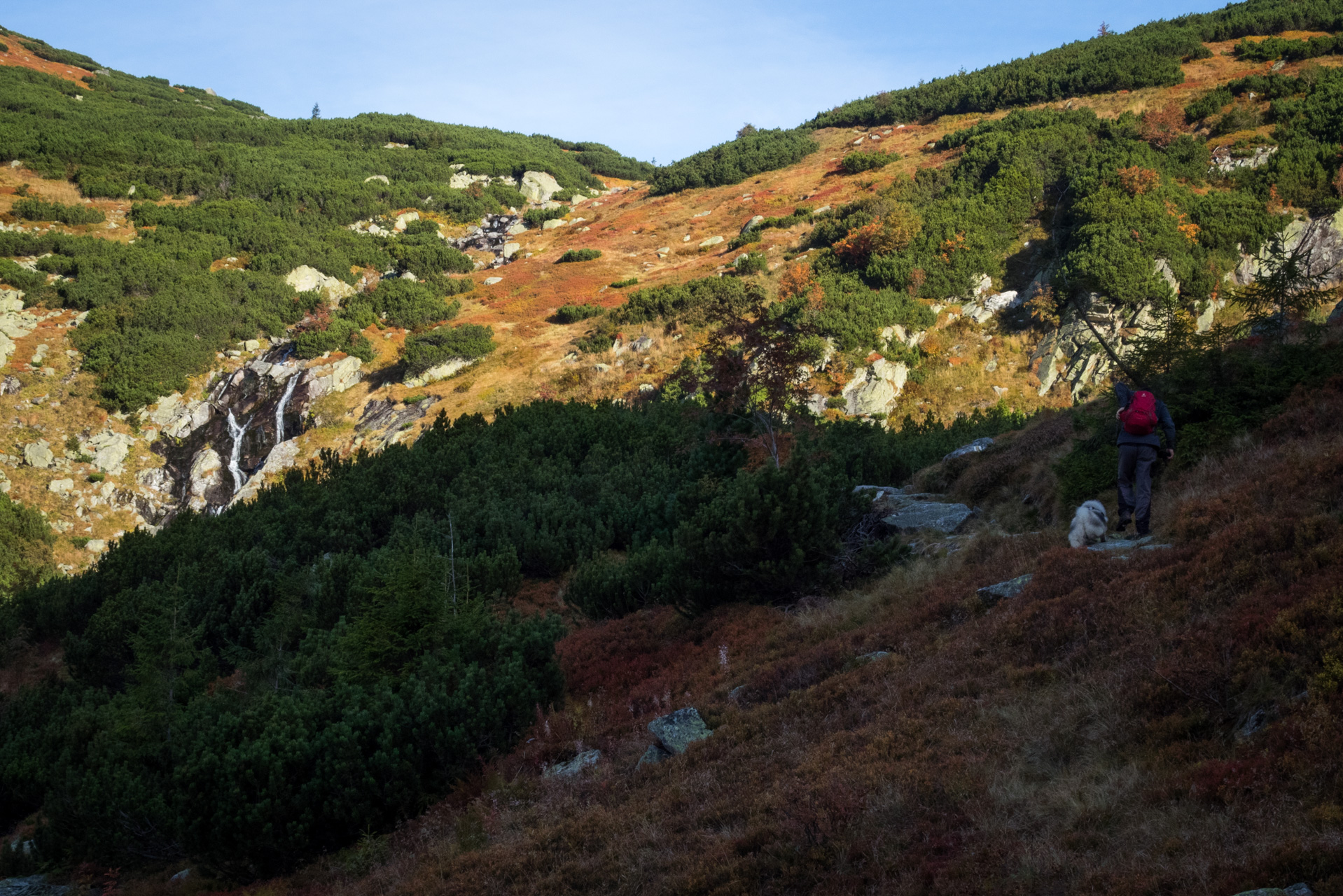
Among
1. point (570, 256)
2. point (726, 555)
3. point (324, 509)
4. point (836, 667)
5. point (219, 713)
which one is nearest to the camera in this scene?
point (836, 667)

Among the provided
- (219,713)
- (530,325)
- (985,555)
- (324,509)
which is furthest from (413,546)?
(530,325)

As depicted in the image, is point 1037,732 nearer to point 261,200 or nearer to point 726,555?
point 726,555

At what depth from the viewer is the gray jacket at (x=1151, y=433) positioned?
801 cm

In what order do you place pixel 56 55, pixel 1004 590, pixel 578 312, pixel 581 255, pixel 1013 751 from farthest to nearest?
pixel 56 55 < pixel 581 255 < pixel 578 312 < pixel 1004 590 < pixel 1013 751

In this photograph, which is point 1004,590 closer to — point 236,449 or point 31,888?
point 31,888

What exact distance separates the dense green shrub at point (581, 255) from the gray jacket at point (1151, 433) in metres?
38.4

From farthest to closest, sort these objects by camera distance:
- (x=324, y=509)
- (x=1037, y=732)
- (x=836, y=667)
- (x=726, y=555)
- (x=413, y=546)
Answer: (x=324, y=509)
(x=413, y=546)
(x=726, y=555)
(x=836, y=667)
(x=1037, y=732)

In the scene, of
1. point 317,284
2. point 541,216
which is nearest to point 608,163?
point 541,216

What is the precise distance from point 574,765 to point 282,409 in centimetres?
2916

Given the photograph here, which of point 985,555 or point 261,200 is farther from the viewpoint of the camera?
point 261,200

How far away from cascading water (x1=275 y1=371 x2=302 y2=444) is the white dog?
2965cm

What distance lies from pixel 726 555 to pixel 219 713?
6078 mm

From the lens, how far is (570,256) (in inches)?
1772

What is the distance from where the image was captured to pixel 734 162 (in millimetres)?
54906
